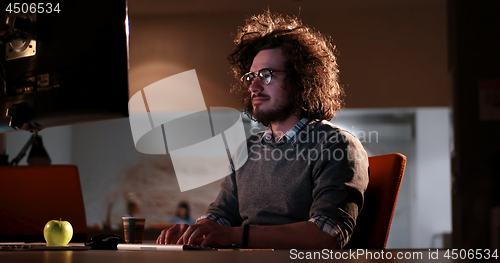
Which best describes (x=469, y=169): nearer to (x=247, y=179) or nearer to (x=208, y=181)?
(x=247, y=179)

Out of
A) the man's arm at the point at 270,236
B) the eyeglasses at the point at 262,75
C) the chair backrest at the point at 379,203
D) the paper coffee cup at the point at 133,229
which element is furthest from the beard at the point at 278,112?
the paper coffee cup at the point at 133,229

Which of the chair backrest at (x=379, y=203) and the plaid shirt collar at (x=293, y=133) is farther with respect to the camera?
the plaid shirt collar at (x=293, y=133)

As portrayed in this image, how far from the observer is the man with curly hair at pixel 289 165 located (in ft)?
4.02

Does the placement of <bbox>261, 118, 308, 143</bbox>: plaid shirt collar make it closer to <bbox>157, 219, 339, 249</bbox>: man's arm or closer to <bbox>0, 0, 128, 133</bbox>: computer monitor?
<bbox>157, 219, 339, 249</bbox>: man's arm

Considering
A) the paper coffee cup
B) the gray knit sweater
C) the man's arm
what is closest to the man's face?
the gray knit sweater

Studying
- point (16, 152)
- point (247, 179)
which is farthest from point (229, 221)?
point (16, 152)

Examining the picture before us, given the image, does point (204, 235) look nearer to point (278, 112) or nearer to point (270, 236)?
point (270, 236)

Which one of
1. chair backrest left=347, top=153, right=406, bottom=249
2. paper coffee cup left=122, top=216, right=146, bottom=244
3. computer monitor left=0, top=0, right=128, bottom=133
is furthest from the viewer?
chair backrest left=347, top=153, right=406, bottom=249

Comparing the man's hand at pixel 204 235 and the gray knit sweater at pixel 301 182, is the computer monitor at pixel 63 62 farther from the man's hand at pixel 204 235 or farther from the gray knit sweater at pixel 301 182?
the gray knit sweater at pixel 301 182

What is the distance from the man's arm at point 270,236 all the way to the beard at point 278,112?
0.50 meters

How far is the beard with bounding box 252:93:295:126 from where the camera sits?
1.63m

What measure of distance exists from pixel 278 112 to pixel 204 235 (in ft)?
2.15

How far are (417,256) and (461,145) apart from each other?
23 cm

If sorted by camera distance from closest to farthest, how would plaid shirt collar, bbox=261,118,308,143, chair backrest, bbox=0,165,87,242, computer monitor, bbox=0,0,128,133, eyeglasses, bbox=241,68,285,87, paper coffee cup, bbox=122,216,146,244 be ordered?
computer monitor, bbox=0,0,128,133
paper coffee cup, bbox=122,216,146,244
plaid shirt collar, bbox=261,118,308,143
eyeglasses, bbox=241,68,285,87
chair backrest, bbox=0,165,87,242
